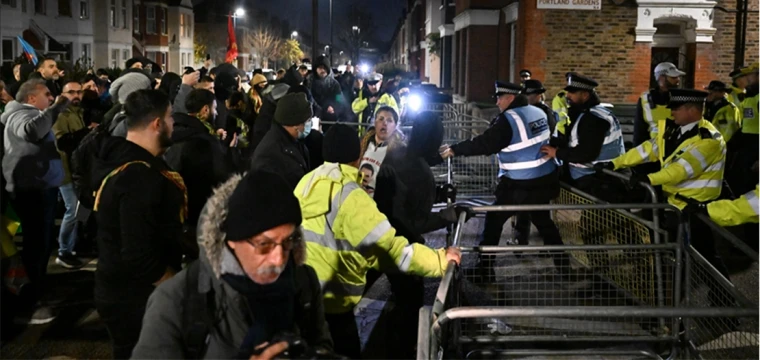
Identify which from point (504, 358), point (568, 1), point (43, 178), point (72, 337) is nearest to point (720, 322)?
point (504, 358)

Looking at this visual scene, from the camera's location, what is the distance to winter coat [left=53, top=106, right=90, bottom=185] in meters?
→ 7.78

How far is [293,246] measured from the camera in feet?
8.72

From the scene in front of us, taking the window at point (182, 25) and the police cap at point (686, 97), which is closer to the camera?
the police cap at point (686, 97)

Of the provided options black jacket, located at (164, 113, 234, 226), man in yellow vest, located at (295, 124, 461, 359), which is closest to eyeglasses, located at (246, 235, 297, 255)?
man in yellow vest, located at (295, 124, 461, 359)

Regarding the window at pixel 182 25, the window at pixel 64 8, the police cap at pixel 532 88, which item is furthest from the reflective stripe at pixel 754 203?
the window at pixel 182 25

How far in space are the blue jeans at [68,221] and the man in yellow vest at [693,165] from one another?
17.6ft

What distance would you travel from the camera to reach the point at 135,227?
3754mm

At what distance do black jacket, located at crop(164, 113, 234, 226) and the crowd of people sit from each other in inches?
0.6

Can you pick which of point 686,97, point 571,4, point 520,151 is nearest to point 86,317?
point 520,151

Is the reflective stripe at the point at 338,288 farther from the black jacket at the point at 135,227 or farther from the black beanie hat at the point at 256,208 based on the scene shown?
the black beanie hat at the point at 256,208

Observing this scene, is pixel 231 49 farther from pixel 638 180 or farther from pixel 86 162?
pixel 638 180

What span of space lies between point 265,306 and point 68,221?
19.6ft

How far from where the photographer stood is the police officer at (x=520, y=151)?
24.0 feet

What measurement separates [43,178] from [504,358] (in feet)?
13.7
